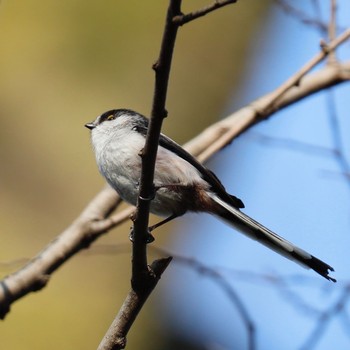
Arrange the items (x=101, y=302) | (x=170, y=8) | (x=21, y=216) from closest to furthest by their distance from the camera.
→ 1. (x=170, y=8)
2. (x=101, y=302)
3. (x=21, y=216)

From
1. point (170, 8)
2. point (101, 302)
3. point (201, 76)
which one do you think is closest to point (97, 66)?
point (201, 76)

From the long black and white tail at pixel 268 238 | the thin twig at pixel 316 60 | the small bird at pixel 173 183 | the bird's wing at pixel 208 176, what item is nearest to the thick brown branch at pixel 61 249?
the small bird at pixel 173 183

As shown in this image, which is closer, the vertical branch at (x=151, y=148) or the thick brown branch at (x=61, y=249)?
the vertical branch at (x=151, y=148)

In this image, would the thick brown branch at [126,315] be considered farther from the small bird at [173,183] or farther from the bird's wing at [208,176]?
the bird's wing at [208,176]

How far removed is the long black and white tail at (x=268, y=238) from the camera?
2.88 meters

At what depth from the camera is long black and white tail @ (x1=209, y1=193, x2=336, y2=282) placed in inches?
113

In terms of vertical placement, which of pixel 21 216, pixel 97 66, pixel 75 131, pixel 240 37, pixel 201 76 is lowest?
pixel 21 216

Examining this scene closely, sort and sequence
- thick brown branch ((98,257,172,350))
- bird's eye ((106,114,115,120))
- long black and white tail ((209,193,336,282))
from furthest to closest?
1. bird's eye ((106,114,115,120))
2. long black and white tail ((209,193,336,282))
3. thick brown branch ((98,257,172,350))

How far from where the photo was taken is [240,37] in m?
7.03

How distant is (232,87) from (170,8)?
194 inches

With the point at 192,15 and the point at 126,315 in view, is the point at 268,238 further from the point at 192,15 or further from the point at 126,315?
the point at 192,15

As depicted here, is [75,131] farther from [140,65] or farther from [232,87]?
[232,87]

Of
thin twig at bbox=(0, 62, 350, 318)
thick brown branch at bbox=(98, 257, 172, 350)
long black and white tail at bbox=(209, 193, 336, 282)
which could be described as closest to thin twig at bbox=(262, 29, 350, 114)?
thin twig at bbox=(0, 62, 350, 318)

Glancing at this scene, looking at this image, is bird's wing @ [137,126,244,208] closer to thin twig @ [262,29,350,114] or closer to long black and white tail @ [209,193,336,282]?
long black and white tail @ [209,193,336,282]
